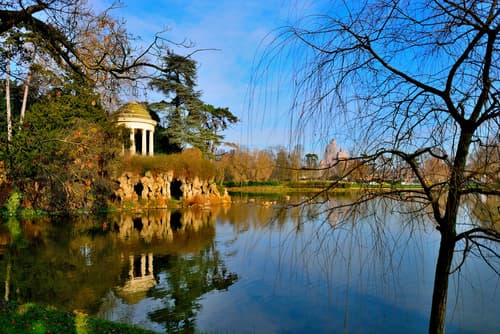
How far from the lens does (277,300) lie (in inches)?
320

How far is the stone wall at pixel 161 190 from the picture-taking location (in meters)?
25.8

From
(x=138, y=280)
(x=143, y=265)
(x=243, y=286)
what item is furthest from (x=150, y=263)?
(x=243, y=286)

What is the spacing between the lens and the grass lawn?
197 inches

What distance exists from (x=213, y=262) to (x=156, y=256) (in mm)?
2093

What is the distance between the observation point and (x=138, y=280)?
960 centimetres

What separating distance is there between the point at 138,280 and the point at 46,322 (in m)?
4.41

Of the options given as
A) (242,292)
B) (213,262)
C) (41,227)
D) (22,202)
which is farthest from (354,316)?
(22,202)

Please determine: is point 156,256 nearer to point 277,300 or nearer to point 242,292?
point 242,292

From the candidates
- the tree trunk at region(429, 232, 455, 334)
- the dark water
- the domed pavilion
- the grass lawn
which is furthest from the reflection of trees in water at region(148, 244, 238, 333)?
the domed pavilion

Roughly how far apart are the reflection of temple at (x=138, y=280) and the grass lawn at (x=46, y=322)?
2407mm

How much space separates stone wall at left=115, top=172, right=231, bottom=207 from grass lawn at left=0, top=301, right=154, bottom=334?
66.0 ft

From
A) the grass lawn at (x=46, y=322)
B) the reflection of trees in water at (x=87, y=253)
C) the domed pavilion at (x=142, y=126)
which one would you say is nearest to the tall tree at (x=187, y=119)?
the domed pavilion at (x=142, y=126)

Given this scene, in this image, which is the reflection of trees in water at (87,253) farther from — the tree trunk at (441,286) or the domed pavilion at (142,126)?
the domed pavilion at (142,126)

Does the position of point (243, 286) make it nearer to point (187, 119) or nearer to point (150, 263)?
point (150, 263)
